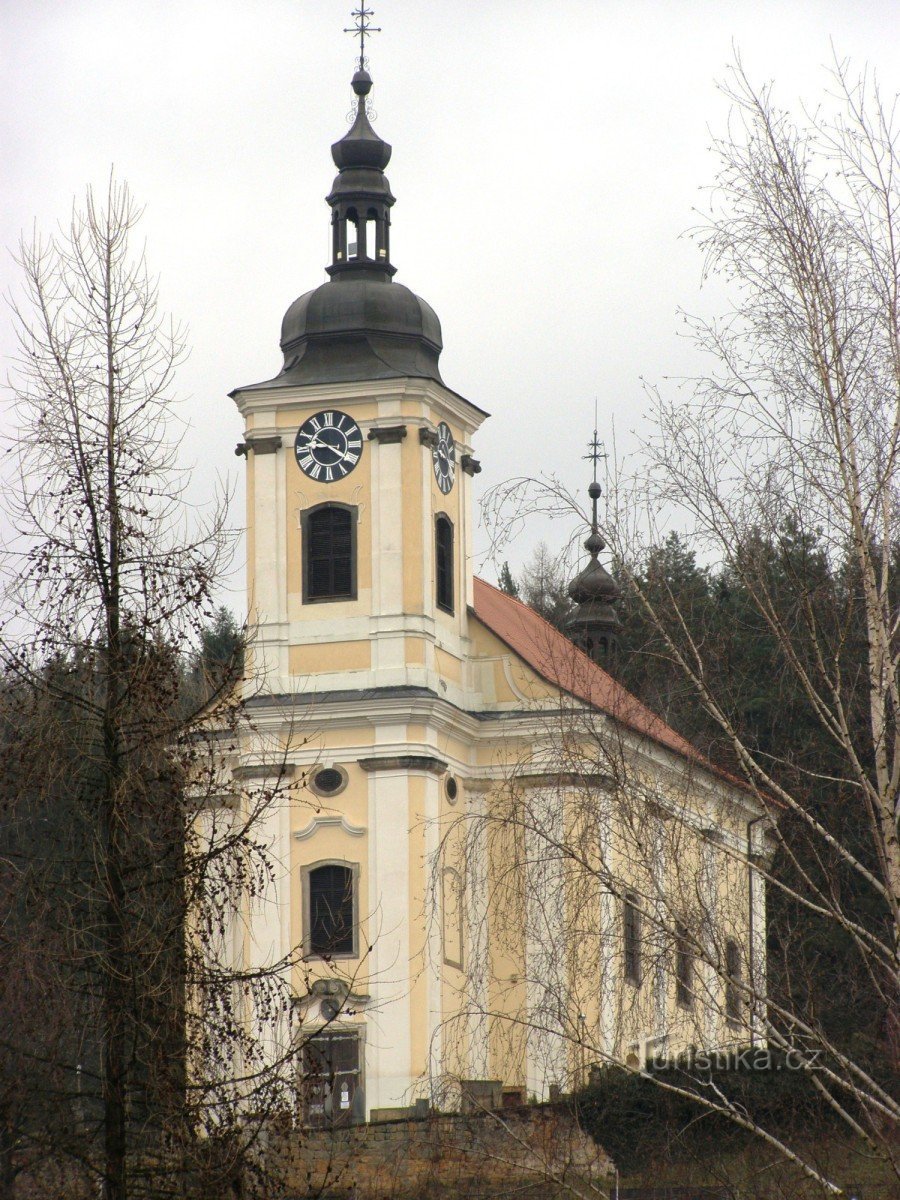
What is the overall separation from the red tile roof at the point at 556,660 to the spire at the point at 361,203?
6409 millimetres

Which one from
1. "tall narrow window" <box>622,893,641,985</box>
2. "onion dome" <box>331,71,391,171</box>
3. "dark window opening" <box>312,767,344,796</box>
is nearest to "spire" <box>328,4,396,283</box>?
"onion dome" <box>331,71,391,171</box>

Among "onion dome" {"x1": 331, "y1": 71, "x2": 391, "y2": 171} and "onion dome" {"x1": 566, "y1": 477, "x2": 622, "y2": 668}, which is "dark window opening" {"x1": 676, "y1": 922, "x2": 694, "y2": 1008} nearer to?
"onion dome" {"x1": 331, "y1": 71, "x2": 391, "y2": 171}

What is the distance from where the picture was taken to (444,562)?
36188 mm

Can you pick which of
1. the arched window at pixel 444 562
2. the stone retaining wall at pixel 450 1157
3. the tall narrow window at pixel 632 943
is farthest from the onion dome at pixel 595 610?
the tall narrow window at pixel 632 943

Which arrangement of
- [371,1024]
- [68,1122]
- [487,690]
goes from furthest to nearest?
[487,690] → [371,1024] → [68,1122]

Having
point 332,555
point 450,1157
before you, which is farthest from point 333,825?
point 450,1157

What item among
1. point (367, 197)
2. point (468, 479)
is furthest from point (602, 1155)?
point (367, 197)

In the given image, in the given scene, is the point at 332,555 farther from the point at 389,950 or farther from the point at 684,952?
the point at 684,952

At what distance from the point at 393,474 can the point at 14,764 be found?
2259 cm

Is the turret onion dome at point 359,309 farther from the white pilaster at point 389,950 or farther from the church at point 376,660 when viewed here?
the white pilaster at point 389,950

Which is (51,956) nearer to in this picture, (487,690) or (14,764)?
(14,764)

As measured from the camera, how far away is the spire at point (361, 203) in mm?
36844

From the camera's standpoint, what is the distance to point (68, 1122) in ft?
39.5

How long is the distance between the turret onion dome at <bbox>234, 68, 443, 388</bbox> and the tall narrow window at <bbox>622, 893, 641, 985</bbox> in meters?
19.5
